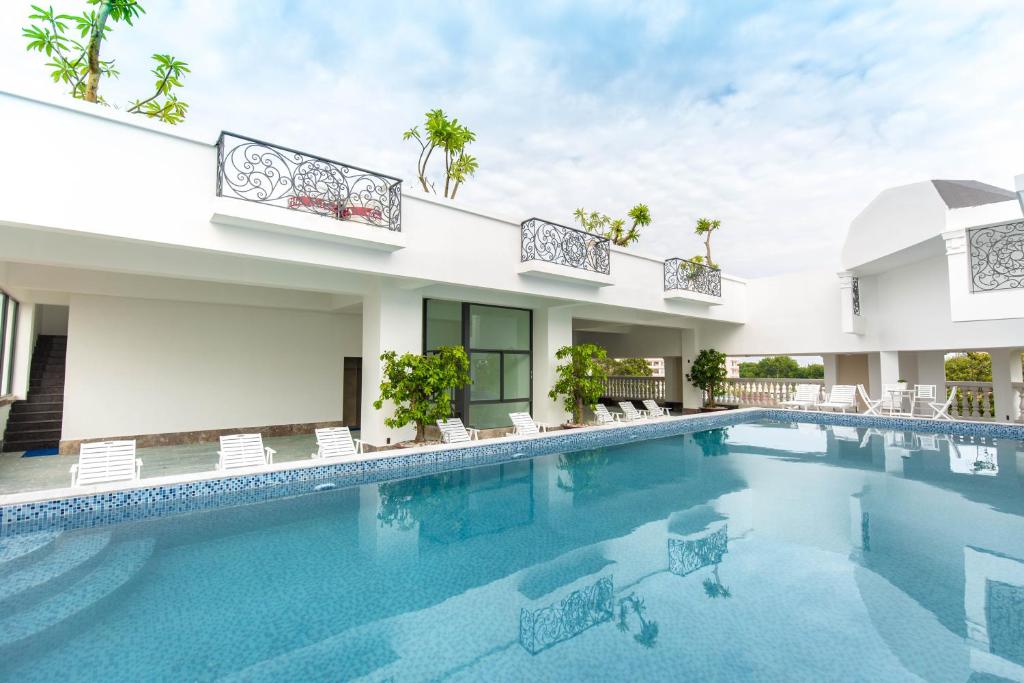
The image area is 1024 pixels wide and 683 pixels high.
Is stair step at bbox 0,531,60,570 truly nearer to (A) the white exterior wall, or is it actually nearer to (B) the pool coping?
(B) the pool coping

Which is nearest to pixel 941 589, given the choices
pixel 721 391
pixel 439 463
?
pixel 439 463

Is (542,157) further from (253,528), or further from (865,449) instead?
(253,528)

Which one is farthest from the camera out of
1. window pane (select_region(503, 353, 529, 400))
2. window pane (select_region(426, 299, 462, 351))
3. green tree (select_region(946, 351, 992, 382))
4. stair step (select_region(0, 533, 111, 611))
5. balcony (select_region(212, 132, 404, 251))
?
green tree (select_region(946, 351, 992, 382))

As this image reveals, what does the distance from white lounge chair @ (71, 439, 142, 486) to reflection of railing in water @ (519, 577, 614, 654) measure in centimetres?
598

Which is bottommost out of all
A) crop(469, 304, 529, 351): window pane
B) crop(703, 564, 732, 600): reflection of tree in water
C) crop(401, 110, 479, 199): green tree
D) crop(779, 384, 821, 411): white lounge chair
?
crop(703, 564, 732, 600): reflection of tree in water

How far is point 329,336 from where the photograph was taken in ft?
43.9

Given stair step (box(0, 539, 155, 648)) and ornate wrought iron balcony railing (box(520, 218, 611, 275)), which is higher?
ornate wrought iron balcony railing (box(520, 218, 611, 275))

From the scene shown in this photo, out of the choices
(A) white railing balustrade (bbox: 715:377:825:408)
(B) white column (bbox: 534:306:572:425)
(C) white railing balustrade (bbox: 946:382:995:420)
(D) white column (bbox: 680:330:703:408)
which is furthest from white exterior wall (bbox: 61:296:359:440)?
(C) white railing balustrade (bbox: 946:382:995:420)

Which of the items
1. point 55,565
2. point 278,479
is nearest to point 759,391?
point 278,479

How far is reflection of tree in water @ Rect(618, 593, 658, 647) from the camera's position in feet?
11.8

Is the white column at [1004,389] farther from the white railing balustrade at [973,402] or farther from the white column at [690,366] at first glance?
the white column at [690,366]

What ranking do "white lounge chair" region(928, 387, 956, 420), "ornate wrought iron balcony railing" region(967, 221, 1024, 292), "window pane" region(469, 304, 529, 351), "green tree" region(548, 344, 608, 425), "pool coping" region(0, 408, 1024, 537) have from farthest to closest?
"white lounge chair" region(928, 387, 956, 420) < "green tree" region(548, 344, 608, 425) < "window pane" region(469, 304, 529, 351) < "ornate wrought iron balcony railing" region(967, 221, 1024, 292) < "pool coping" region(0, 408, 1024, 537)

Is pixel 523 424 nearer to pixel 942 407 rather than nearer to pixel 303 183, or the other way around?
pixel 303 183

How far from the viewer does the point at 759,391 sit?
63.8ft
